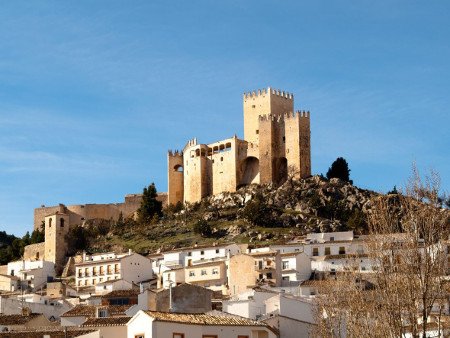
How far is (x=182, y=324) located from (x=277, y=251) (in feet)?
145

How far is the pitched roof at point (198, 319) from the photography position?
35250 mm

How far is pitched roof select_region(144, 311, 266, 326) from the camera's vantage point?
35.2 metres

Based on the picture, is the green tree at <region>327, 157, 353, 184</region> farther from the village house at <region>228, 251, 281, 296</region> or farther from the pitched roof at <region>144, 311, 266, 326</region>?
the pitched roof at <region>144, 311, 266, 326</region>

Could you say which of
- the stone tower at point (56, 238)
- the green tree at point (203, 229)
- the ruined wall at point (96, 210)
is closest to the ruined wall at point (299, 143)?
the green tree at point (203, 229)

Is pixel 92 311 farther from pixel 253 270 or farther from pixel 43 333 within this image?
pixel 253 270

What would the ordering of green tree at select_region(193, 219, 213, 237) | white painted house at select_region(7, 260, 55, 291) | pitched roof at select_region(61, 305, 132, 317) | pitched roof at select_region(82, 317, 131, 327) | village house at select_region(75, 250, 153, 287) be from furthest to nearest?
green tree at select_region(193, 219, 213, 237)
white painted house at select_region(7, 260, 55, 291)
village house at select_region(75, 250, 153, 287)
pitched roof at select_region(61, 305, 132, 317)
pitched roof at select_region(82, 317, 131, 327)

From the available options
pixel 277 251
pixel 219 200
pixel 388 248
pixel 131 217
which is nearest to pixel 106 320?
pixel 388 248

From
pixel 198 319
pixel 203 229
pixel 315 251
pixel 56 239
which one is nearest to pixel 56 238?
pixel 56 239

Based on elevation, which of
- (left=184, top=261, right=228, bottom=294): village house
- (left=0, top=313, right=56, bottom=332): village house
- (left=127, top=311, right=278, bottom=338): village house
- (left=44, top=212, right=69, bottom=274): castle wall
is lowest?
(left=0, top=313, right=56, bottom=332): village house

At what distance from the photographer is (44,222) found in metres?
117

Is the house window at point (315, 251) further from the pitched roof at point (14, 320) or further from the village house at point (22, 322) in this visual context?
the pitched roof at point (14, 320)

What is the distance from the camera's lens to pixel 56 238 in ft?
348

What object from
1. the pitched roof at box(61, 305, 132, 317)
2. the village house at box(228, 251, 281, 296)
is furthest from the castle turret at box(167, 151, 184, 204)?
the pitched roof at box(61, 305, 132, 317)

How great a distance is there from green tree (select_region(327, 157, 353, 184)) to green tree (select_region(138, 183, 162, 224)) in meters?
19.3
